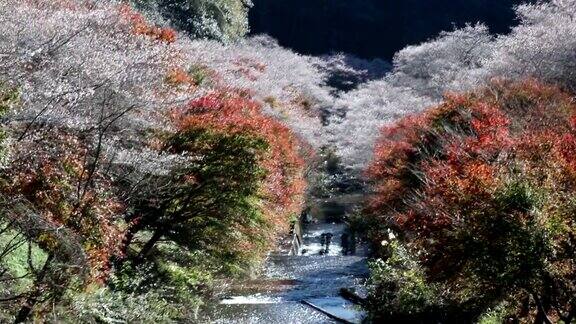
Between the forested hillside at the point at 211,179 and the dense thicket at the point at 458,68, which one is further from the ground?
the dense thicket at the point at 458,68

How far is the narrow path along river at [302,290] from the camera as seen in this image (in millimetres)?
14594

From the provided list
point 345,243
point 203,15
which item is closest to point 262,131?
point 203,15

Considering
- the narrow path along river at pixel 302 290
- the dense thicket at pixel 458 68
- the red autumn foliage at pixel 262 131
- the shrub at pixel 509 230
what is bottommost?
the narrow path along river at pixel 302 290

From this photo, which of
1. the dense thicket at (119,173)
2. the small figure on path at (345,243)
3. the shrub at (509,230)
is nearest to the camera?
the shrub at (509,230)

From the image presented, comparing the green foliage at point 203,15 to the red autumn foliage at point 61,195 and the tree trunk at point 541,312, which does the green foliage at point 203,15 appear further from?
the tree trunk at point 541,312

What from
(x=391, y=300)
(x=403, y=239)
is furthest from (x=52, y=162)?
(x=403, y=239)

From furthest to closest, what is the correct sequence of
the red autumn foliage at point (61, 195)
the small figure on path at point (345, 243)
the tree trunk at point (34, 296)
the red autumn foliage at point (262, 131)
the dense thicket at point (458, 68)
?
the small figure on path at point (345, 243), the dense thicket at point (458, 68), the red autumn foliage at point (262, 131), the red autumn foliage at point (61, 195), the tree trunk at point (34, 296)

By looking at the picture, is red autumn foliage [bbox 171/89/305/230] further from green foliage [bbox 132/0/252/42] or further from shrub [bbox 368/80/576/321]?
green foliage [bbox 132/0/252/42]

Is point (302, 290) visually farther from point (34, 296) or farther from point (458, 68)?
point (458, 68)

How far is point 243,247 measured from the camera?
14.0 metres

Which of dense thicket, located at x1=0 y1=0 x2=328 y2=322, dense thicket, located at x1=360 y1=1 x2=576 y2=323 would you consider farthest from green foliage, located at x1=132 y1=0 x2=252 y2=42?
dense thicket, located at x1=360 y1=1 x2=576 y2=323

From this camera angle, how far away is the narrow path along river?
1459 cm

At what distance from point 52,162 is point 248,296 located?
9689 mm

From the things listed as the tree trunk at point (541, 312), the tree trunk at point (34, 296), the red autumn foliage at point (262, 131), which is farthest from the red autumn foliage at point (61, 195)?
the tree trunk at point (541, 312)
